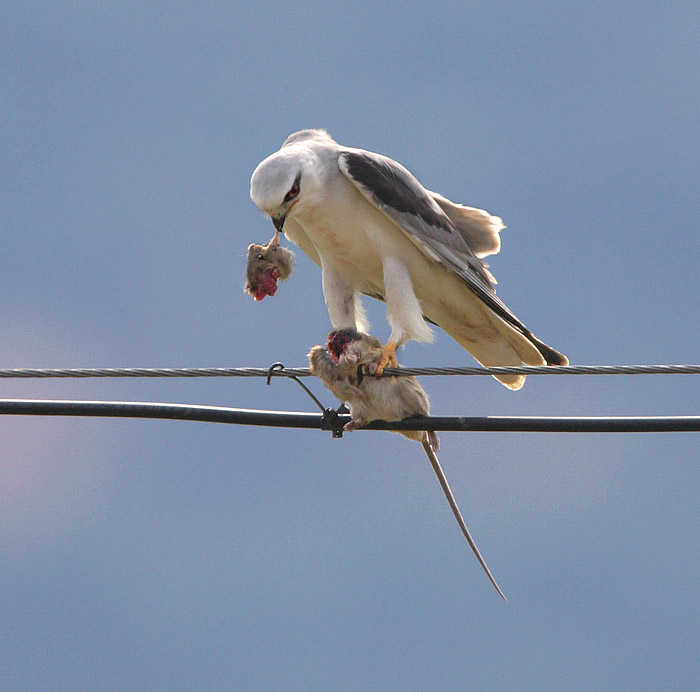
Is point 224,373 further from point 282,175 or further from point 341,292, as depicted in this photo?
point 341,292

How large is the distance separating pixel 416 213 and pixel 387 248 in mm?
274

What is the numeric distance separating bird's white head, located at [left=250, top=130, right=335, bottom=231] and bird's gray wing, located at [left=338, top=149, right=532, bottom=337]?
11.4 inches

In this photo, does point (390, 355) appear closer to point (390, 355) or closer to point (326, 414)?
point (390, 355)

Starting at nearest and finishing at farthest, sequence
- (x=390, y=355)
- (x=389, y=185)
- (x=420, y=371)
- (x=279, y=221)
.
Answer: (x=420, y=371) < (x=390, y=355) < (x=279, y=221) < (x=389, y=185)

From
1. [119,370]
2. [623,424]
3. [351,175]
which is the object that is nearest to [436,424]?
[623,424]

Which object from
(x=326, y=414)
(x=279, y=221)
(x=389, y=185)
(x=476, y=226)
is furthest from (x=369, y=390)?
(x=476, y=226)

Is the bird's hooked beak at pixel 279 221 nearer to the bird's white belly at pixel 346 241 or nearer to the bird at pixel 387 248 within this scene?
the bird at pixel 387 248

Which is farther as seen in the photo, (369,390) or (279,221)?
(279,221)

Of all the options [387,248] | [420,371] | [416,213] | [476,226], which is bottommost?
[420,371]

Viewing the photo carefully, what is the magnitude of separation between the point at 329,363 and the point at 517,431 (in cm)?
129

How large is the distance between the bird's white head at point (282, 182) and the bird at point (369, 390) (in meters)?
0.90

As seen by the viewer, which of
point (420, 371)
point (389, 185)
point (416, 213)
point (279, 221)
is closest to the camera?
point (420, 371)

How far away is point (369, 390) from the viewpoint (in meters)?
5.12

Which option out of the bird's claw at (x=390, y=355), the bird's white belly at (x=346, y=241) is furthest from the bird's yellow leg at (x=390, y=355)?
the bird's white belly at (x=346, y=241)
